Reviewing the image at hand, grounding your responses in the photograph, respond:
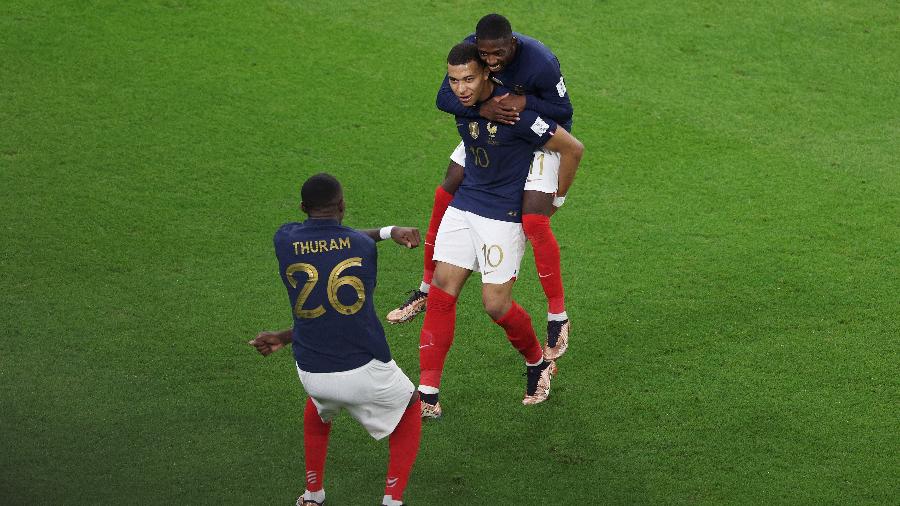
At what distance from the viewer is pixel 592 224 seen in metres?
8.25

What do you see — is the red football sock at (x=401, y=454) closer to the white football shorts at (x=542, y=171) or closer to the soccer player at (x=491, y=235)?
the soccer player at (x=491, y=235)

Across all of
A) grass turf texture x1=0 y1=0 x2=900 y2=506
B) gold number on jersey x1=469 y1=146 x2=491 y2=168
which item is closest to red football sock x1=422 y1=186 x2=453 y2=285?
grass turf texture x1=0 y1=0 x2=900 y2=506

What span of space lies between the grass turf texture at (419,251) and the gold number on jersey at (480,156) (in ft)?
4.03

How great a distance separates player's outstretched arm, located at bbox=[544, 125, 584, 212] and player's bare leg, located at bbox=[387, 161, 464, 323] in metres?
0.76

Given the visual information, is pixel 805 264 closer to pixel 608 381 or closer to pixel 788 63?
pixel 608 381

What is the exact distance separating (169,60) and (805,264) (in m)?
5.90

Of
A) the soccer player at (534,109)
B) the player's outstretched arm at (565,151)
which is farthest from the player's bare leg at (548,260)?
the player's outstretched arm at (565,151)

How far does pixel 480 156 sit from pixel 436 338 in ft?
3.28

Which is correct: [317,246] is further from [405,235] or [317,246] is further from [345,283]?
[405,235]

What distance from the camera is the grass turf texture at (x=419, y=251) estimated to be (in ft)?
19.1

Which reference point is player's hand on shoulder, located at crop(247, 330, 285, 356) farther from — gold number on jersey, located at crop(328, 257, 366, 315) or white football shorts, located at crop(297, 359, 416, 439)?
gold number on jersey, located at crop(328, 257, 366, 315)

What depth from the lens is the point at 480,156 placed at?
619cm

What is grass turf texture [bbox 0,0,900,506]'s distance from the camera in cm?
584

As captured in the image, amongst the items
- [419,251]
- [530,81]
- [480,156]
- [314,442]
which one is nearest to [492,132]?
[480,156]
